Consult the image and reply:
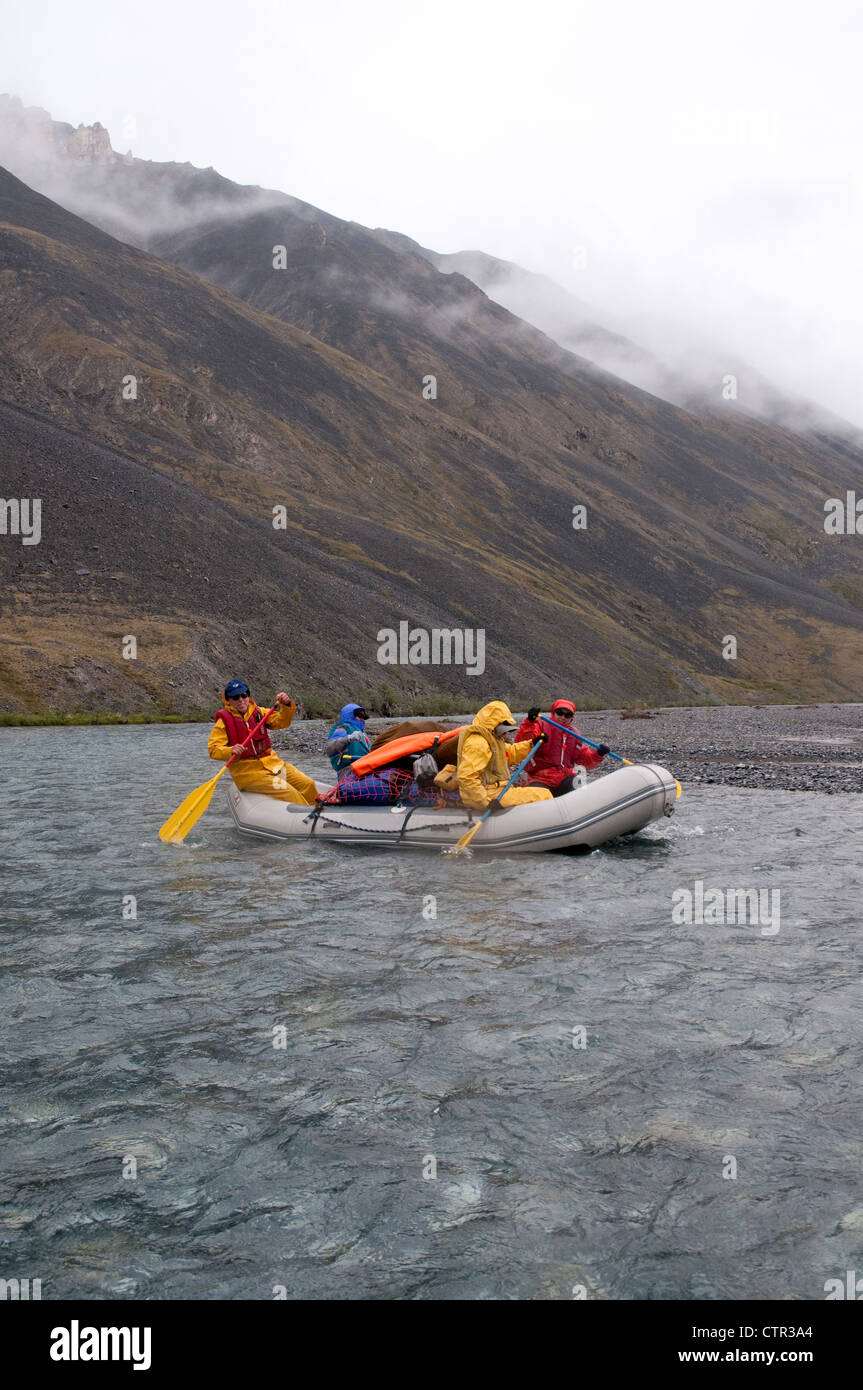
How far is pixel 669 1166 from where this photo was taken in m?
5.76

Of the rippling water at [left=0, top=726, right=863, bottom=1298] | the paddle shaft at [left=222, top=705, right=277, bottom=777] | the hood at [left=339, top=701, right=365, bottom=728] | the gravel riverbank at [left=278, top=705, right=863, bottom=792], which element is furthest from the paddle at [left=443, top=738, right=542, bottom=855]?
the gravel riverbank at [left=278, top=705, right=863, bottom=792]

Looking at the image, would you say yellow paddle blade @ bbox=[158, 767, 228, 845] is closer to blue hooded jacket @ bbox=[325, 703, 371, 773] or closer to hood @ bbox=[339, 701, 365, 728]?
blue hooded jacket @ bbox=[325, 703, 371, 773]

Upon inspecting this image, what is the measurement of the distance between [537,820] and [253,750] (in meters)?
4.72

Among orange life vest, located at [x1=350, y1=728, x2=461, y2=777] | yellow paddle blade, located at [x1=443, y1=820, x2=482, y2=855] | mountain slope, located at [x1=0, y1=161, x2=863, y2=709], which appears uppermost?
mountain slope, located at [x1=0, y1=161, x2=863, y2=709]

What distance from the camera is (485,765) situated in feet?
46.3

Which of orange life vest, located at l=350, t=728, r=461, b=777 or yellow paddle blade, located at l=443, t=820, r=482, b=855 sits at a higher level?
orange life vest, located at l=350, t=728, r=461, b=777

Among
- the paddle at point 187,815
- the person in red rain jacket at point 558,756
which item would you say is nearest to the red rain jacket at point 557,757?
the person in red rain jacket at point 558,756

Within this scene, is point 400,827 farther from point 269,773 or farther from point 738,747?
point 738,747

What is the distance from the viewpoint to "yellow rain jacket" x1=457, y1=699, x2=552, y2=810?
46.0 feet

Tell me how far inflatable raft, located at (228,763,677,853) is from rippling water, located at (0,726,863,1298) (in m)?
1.27

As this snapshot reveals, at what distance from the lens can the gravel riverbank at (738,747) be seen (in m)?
23.5

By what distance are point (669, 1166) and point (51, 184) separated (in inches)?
8754

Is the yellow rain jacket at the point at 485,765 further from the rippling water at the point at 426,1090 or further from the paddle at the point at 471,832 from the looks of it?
the rippling water at the point at 426,1090

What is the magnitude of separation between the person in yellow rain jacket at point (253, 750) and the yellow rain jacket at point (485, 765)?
288cm
